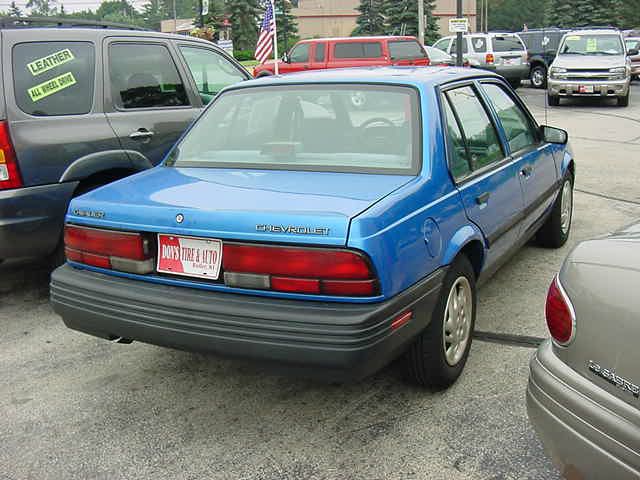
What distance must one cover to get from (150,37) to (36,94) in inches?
53.3

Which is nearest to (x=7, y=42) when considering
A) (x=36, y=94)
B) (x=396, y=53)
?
(x=36, y=94)

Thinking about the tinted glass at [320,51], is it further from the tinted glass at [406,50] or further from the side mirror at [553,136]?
the side mirror at [553,136]

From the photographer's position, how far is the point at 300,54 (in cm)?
2081

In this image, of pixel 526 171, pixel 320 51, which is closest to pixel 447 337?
pixel 526 171

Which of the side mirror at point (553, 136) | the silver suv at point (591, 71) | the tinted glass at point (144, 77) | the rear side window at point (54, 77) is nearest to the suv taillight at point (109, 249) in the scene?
the rear side window at point (54, 77)

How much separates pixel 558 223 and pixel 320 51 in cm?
1588

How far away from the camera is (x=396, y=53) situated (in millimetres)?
20109

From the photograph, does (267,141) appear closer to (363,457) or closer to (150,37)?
(363,457)

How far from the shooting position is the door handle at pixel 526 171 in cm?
433

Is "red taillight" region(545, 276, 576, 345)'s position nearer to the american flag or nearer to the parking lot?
the parking lot

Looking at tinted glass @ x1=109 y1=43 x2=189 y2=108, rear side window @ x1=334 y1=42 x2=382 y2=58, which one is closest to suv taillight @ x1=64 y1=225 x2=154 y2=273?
tinted glass @ x1=109 y1=43 x2=189 y2=108

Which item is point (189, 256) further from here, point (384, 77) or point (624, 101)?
point (624, 101)

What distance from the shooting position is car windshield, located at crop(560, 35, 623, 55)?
1753 cm

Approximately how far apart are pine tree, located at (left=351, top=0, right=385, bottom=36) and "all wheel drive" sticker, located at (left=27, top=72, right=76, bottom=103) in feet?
197
